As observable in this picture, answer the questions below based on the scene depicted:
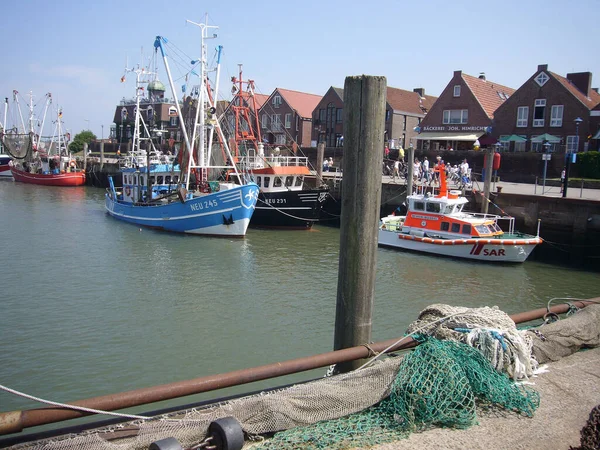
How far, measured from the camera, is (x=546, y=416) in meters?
4.06

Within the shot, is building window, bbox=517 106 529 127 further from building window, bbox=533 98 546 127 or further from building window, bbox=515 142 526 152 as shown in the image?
building window, bbox=515 142 526 152

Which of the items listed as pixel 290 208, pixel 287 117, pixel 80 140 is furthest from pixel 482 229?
pixel 80 140

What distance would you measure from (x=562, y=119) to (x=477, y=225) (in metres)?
22.9

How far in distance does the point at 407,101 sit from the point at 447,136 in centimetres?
1024

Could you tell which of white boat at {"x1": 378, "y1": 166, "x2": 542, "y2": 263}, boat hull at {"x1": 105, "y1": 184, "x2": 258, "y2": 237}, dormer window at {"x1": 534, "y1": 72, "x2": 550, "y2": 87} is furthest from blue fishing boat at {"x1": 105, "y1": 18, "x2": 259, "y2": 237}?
dormer window at {"x1": 534, "y1": 72, "x2": 550, "y2": 87}

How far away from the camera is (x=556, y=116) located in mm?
38125

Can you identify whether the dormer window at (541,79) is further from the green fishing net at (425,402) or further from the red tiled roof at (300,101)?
the green fishing net at (425,402)

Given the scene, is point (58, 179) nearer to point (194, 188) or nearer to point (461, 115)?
point (194, 188)

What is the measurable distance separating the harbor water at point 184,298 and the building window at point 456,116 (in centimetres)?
2446

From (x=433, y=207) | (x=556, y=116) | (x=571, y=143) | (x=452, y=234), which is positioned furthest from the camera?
(x=556, y=116)

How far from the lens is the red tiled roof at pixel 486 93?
145 ft

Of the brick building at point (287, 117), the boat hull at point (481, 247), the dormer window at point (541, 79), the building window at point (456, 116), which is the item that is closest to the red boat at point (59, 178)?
the brick building at point (287, 117)

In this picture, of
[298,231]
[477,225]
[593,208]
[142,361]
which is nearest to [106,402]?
[142,361]

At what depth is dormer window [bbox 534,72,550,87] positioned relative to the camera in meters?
38.6
